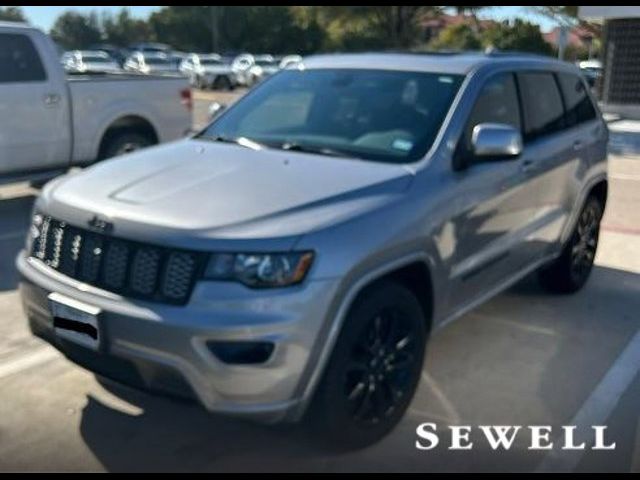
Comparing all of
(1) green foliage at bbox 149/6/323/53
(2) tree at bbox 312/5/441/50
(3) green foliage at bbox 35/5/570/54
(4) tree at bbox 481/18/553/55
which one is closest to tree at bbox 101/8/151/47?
(3) green foliage at bbox 35/5/570/54

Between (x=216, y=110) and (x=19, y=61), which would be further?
(x=19, y=61)

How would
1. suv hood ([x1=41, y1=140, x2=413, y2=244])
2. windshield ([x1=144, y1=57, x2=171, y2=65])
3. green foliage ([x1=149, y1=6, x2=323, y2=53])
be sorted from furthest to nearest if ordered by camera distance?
green foliage ([x1=149, y1=6, x2=323, y2=53]) < windshield ([x1=144, y1=57, x2=171, y2=65]) < suv hood ([x1=41, y1=140, x2=413, y2=244])

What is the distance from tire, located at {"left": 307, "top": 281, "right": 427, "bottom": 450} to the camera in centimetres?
306

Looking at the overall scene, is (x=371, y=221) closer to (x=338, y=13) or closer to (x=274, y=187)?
(x=274, y=187)

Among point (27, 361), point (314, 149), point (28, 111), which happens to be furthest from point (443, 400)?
point (28, 111)

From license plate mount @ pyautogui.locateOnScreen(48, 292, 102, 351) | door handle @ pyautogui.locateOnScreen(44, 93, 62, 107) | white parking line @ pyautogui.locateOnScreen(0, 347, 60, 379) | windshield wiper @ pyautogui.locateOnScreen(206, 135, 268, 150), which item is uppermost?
windshield wiper @ pyautogui.locateOnScreen(206, 135, 268, 150)

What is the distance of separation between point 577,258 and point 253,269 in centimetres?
347

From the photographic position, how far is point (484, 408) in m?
3.80

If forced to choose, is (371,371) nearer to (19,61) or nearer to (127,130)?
(19,61)

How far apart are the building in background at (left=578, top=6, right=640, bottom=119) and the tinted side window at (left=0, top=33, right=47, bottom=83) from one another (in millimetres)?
16167


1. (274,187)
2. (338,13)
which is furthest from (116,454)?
(338,13)

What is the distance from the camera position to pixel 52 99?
7676 mm

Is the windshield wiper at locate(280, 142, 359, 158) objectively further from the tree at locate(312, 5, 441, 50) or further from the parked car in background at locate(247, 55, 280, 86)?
the tree at locate(312, 5, 441, 50)

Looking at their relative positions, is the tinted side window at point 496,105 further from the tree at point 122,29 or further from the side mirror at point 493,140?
the tree at point 122,29
